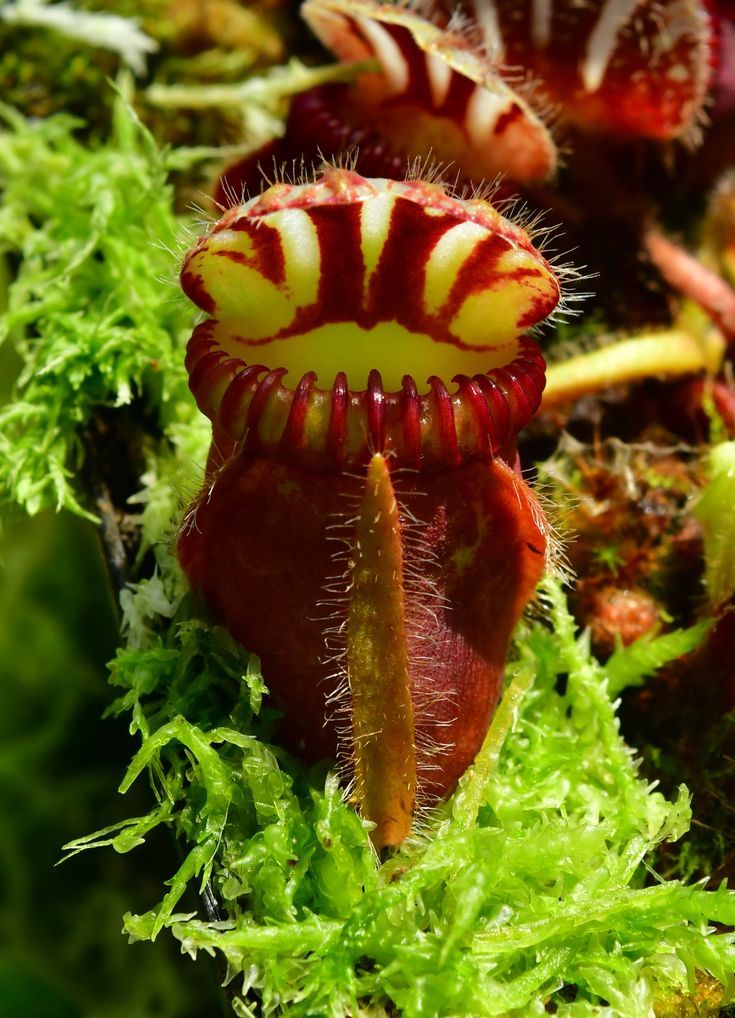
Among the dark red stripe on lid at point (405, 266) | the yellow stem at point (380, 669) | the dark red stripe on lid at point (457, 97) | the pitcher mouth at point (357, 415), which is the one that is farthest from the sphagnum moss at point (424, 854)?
the dark red stripe on lid at point (457, 97)

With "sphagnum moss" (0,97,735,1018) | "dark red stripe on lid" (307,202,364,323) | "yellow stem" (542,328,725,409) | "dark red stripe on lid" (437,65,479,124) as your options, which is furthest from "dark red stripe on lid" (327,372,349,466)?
"yellow stem" (542,328,725,409)

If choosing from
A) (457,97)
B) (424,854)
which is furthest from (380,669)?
(457,97)

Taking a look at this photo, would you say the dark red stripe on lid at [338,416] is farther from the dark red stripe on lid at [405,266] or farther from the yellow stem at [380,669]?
the dark red stripe on lid at [405,266]

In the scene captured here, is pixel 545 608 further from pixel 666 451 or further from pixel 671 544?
→ pixel 666 451

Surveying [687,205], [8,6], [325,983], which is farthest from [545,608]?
[8,6]

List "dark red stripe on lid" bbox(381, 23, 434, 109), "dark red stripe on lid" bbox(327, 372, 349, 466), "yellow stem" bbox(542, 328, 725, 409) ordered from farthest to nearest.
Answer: "yellow stem" bbox(542, 328, 725, 409), "dark red stripe on lid" bbox(381, 23, 434, 109), "dark red stripe on lid" bbox(327, 372, 349, 466)

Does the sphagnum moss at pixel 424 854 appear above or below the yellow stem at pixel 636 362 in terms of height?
below

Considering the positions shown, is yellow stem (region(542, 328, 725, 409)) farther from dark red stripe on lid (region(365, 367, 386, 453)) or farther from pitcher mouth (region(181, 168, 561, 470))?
dark red stripe on lid (region(365, 367, 386, 453))

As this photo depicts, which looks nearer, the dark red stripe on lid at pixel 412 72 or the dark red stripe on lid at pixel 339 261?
the dark red stripe on lid at pixel 339 261
